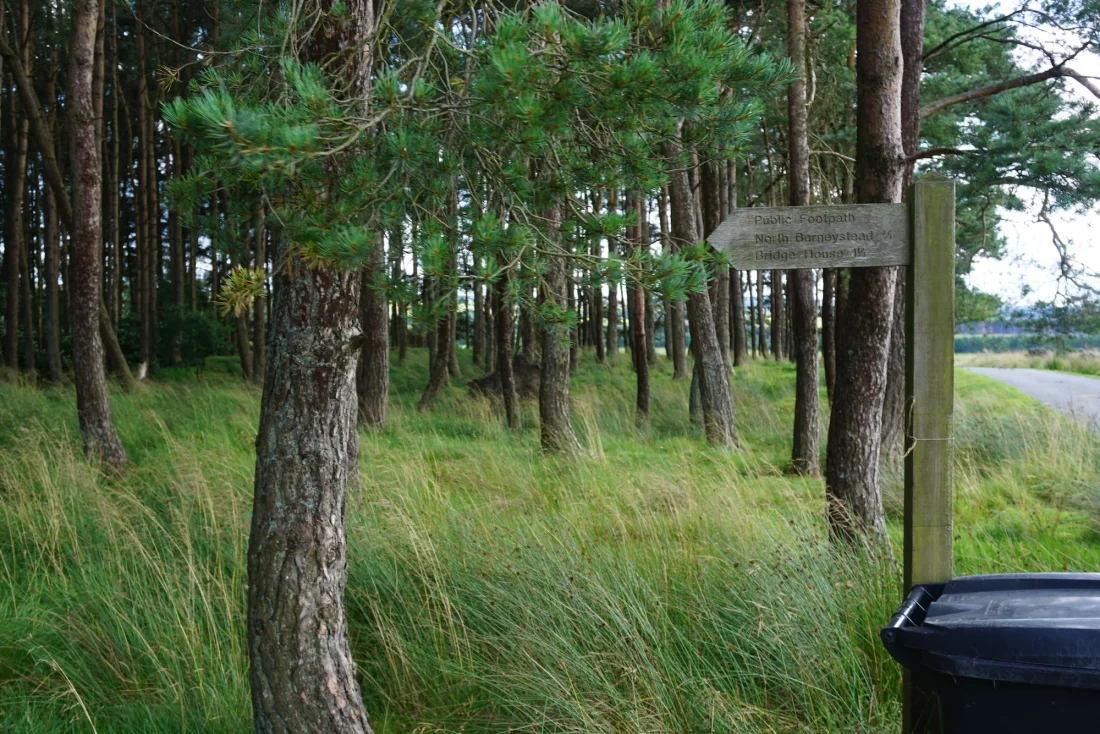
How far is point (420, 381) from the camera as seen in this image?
2289 centimetres

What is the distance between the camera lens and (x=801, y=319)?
10.1m

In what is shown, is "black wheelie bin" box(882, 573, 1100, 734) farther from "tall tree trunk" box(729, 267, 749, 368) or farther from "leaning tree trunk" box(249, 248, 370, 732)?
"tall tree trunk" box(729, 267, 749, 368)

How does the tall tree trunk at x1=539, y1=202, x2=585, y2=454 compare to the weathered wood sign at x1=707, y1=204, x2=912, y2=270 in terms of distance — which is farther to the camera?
the tall tree trunk at x1=539, y1=202, x2=585, y2=454

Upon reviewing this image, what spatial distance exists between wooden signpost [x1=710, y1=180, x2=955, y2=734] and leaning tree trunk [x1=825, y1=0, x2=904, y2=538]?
94.7 inches

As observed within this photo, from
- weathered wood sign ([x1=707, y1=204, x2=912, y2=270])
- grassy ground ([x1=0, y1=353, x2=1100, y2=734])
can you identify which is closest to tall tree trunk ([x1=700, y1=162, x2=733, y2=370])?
grassy ground ([x1=0, y1=353, x2=1100, y2=734])

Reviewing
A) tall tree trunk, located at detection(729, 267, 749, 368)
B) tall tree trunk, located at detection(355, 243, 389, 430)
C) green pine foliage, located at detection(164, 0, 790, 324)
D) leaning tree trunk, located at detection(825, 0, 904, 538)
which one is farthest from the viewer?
tall tree trunk, located at detection(729, 267, 749, 368)

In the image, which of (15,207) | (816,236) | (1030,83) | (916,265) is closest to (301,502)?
(816,236)

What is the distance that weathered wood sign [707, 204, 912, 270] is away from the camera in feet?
10.8

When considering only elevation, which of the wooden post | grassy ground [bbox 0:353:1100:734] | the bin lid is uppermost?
the wooden post

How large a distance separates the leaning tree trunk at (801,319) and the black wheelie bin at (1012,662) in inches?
272

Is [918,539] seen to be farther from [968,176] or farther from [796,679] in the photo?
[968,176]

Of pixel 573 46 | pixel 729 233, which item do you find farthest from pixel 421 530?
pixel 573 46

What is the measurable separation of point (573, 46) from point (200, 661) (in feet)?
10.3

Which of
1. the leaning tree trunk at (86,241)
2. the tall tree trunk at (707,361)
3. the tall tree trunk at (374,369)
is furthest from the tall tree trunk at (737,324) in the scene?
the leaning tree trunk at (86,241)
